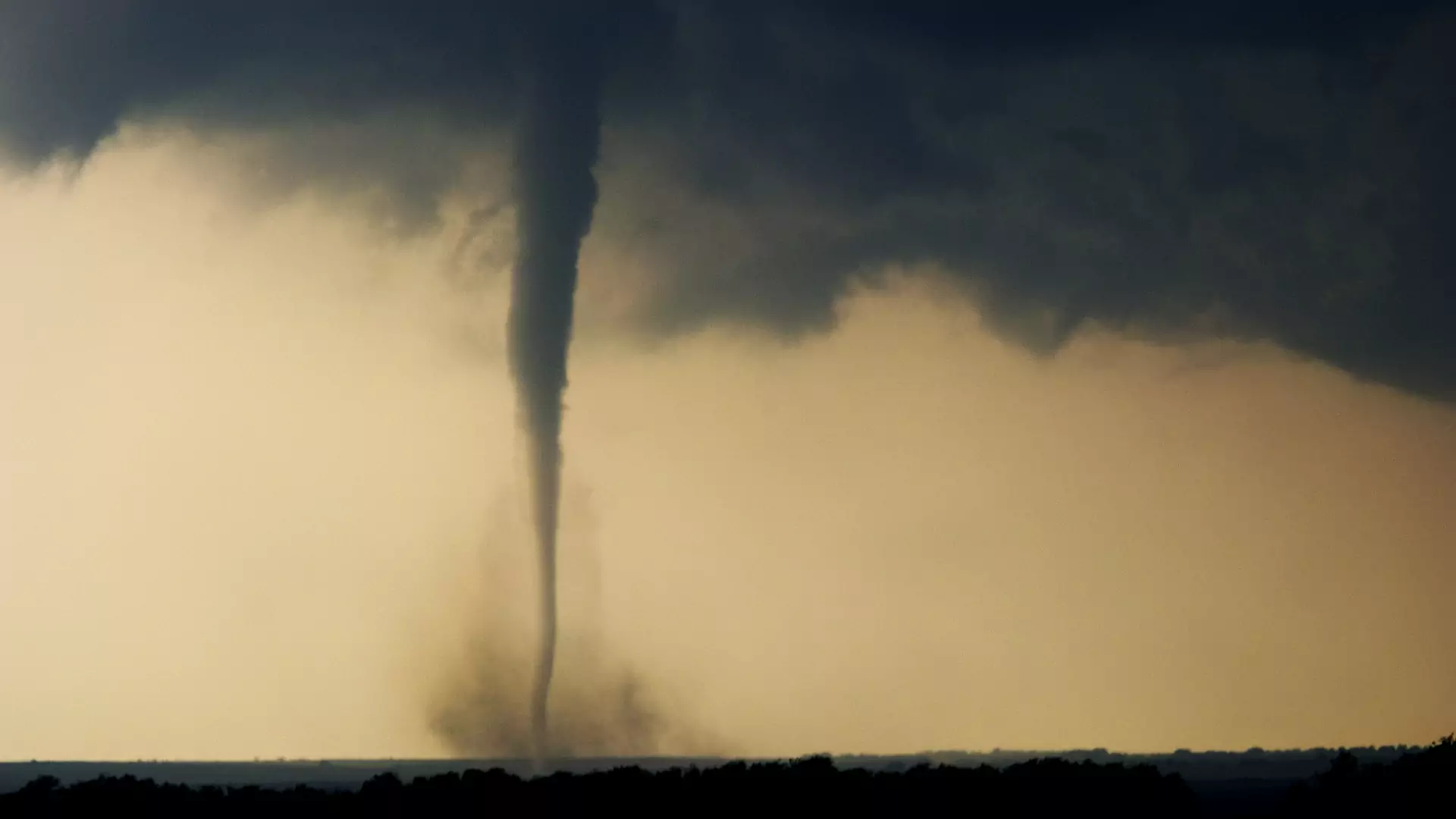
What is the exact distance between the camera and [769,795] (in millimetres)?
78688

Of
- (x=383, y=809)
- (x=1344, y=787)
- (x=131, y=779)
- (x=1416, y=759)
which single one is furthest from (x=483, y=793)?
(x=1416, y=759)

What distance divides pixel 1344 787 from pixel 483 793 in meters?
43.8

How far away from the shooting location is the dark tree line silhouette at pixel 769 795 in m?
78.2

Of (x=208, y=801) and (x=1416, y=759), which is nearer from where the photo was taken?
(x=208, y=801)

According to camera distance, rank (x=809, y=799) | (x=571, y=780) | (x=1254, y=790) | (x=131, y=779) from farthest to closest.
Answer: (x=1254, y=790) < (x=131, y=779) < (x=571, y=780) < (x=809, y=799)

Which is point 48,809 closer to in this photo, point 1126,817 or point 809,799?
point 809,799

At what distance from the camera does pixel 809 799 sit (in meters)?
78.2

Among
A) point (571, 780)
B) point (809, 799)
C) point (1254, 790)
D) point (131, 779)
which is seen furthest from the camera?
point (1254, 790)

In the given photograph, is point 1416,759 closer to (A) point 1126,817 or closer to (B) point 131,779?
(A) point 1126,817

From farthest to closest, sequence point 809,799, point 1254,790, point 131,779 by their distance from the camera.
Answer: point 1254,790, point 131,779, point 809,799

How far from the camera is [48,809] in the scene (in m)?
78.9

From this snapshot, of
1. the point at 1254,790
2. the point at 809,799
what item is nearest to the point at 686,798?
the point at 809,799

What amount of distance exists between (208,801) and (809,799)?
95.8 feet

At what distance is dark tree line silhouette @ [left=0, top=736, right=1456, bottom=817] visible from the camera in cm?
7825
